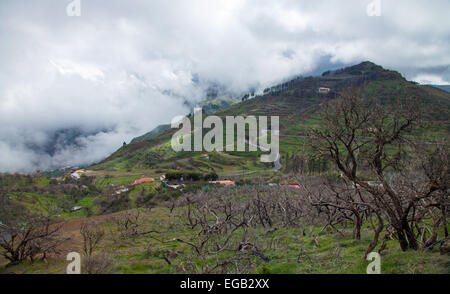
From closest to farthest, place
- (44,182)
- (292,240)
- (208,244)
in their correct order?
(292,240), (208,244), (44,182)

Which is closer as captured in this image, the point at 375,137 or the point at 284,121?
the point at 375,137

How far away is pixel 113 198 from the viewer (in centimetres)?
4969

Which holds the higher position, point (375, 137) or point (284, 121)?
point (284, 121)

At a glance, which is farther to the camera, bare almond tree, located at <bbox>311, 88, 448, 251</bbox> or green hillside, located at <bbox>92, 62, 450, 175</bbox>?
green hillside, located at <bbox>92, 62, 450, 175</bbox>

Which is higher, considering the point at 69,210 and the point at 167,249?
the point at 167,249

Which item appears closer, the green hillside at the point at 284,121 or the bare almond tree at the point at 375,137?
the bare almond tree at the point at 375,137

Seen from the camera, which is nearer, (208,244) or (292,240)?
(292,240)
